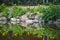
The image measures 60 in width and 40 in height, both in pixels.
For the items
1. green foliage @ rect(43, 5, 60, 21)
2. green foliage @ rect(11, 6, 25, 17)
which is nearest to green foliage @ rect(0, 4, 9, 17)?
green foliage @ rect(11, 6, 25, 17)

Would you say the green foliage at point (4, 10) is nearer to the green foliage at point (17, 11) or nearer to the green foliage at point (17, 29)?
the green foliage at point (17, 11)

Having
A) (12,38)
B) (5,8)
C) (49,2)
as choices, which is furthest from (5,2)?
(12,38)

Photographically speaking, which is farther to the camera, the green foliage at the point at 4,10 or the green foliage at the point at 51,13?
the green foliage at the point at 4,10

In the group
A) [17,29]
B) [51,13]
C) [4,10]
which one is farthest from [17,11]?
[17,29]

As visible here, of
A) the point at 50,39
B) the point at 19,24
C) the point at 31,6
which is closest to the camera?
the point at 50,39

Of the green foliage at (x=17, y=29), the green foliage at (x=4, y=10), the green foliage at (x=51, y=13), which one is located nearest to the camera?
the green foliage at (x=17, y=29)

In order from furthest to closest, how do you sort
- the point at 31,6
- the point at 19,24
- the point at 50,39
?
the point at 31,6 → the point at 19,24 → the point at 50,39

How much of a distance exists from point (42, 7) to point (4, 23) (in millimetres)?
1928

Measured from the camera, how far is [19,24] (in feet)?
40.2

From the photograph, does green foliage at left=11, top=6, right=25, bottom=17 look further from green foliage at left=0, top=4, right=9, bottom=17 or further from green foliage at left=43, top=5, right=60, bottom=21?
green foliage at left=43, top=5, right=60, bottom=21

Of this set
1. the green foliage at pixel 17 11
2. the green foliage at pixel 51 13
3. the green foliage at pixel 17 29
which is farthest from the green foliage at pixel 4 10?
the green foliage at pixel 51 13

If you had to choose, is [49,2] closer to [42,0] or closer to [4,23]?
[42,0]

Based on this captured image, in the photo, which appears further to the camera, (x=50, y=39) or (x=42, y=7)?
(x=42, y=7)

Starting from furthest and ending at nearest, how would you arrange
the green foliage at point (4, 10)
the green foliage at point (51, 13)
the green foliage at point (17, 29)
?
the green foliage at point (4, 10) → the green foliage at point (51, 13) → the green foliage at point (17, 29)
